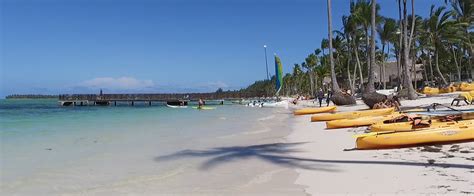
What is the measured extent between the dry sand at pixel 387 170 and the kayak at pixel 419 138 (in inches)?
6.0

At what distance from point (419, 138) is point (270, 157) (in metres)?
2.86

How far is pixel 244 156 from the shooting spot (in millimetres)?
9492

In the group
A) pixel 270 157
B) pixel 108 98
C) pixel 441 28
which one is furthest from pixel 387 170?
pixel 108 98

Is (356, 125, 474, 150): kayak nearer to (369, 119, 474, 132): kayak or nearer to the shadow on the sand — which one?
(369, 119, 474, 132): kayak

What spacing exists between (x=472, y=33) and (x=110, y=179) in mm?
40053

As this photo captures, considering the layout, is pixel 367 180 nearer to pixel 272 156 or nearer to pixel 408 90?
pixel 272 156

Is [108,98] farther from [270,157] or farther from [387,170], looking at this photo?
[387,170]

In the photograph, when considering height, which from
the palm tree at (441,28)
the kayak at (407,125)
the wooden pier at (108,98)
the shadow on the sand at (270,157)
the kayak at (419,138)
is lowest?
the shadow on the sand at (270,157)

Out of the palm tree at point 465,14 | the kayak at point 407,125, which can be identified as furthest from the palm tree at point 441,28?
the kayak at point 407,125

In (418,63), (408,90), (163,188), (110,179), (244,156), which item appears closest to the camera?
(163,188)

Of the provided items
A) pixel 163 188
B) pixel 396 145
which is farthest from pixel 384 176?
pixel 163 188

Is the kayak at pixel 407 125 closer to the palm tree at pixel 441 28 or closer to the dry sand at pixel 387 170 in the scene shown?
the dry sand at pixel 387 170

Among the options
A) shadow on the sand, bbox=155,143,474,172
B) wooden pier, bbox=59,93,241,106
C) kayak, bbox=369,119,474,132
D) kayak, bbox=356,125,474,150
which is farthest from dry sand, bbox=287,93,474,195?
wooden pier, bbox=59,93,241,106

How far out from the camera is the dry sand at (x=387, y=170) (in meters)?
5.63
